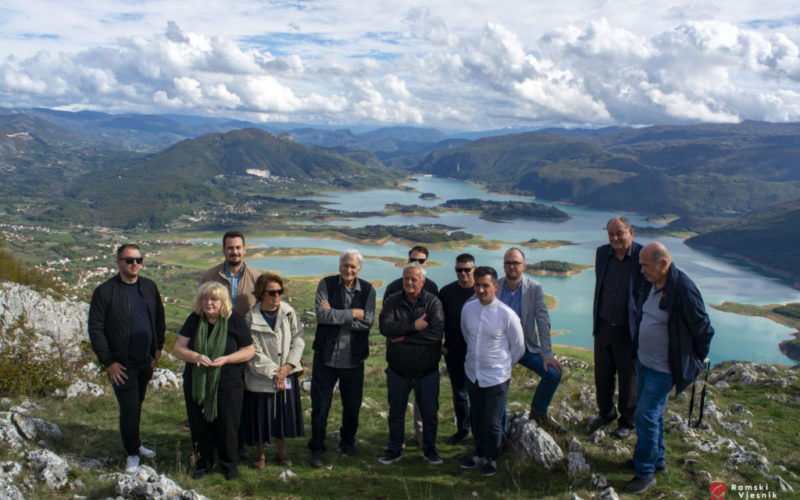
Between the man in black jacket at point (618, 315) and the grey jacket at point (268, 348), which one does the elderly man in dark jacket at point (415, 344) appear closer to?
the grey jacket at point (268, 348)

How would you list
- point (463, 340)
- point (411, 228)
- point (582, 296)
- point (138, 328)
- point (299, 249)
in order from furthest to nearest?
point (411, 228)
point (299, 249)
point (582, 296)
point (463, 340)
point (138, 328)

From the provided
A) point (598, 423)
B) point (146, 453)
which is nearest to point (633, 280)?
point (598, 423)

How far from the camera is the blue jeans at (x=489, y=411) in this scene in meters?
4.49

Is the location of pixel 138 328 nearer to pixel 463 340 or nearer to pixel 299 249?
pixel 463 340

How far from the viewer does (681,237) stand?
10600cm

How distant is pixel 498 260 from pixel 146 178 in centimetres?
16975

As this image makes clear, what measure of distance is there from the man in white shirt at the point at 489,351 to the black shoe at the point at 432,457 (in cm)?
50

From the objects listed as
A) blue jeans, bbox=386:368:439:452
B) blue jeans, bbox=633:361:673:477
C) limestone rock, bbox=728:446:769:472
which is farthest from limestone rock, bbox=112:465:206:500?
limestone rock, bbox=728:446:769:472

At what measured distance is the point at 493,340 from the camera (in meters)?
4.44

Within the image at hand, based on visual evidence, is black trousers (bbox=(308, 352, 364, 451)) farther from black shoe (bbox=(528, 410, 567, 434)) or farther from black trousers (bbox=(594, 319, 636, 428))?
black trousers (bbox=(594, 319, 636, 428))

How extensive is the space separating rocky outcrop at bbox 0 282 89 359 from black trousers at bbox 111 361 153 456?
3.81 m

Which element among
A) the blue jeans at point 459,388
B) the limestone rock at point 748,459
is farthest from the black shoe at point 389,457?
the limestone rock at point 748,459

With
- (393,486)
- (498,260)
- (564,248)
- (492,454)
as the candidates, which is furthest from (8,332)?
(564,248)

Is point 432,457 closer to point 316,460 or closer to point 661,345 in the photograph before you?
point 316,460
